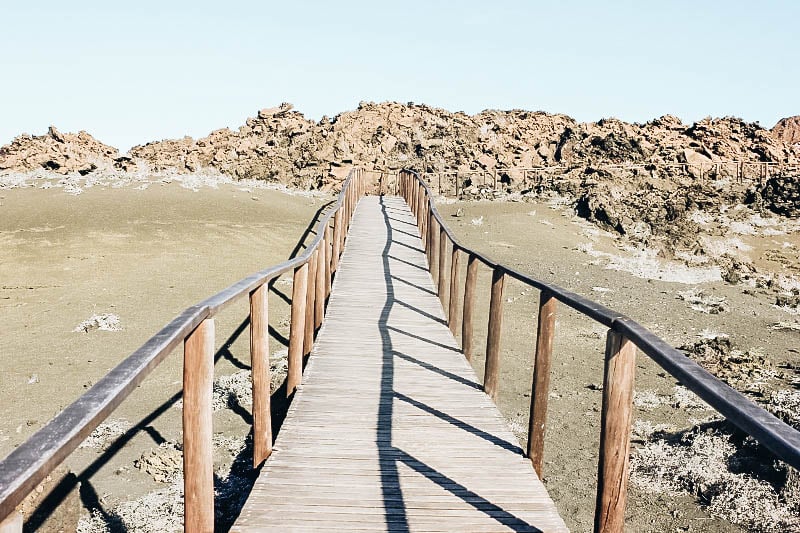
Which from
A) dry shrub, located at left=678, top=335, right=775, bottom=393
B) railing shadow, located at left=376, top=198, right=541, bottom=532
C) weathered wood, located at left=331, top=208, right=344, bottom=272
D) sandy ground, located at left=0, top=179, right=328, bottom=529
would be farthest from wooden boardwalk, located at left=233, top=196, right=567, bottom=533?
dry shrub, located at left=678, top=335, right=775, bottom=393

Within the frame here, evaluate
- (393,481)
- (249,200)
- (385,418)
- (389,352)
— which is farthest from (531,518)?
(249,200)

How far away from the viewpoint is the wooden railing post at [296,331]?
5.11 m

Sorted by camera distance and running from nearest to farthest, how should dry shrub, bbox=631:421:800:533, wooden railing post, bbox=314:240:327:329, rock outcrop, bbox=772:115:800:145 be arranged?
dry shrub, bbox=631:421:800:533
wooden railing post, bbox=314:240:327:329
rock outcrop, bbox=772:115:800:145

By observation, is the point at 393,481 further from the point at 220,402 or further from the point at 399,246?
the point at 399,246

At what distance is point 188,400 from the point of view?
2365mm

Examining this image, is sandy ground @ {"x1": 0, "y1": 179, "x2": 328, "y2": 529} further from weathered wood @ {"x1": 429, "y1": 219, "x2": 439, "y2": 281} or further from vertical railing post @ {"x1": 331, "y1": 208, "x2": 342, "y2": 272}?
weathered wood @ {"x1": 429, "y1": 219, "x2": 439, "y2": 281}

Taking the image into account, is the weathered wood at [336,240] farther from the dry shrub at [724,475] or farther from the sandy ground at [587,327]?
the dry shrub at [724,475]

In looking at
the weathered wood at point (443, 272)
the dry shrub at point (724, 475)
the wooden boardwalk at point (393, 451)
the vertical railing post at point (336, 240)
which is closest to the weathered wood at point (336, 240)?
the vertical railing post at point (336, 240)

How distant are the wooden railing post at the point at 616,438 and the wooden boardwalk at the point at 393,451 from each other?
1.82 feet

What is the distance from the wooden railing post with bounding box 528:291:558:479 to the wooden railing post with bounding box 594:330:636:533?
3.49 ft

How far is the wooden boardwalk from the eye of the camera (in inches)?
121

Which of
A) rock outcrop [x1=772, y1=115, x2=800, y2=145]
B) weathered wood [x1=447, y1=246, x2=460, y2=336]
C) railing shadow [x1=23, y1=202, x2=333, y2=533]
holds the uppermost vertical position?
rock outcrop [x1=772, y1=115, x2=800, y2=145]

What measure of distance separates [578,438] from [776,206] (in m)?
20.4

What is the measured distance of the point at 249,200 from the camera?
19.1m
